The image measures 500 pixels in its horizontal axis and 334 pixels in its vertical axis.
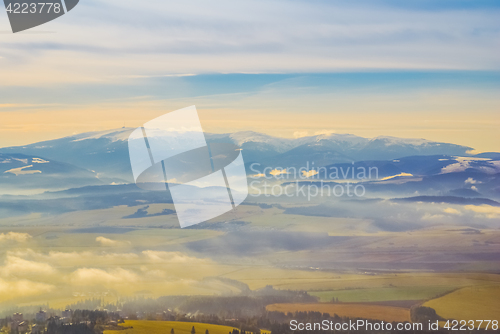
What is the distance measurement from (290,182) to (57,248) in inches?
3307

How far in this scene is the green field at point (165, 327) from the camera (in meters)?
56.4

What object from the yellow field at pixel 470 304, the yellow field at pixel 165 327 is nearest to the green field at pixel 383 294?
the yellow field at pixel 470 304

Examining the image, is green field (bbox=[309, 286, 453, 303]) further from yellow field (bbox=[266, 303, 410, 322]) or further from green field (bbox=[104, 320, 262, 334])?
green field (bbox=[104, 320, 262, 334])

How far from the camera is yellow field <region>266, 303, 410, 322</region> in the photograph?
2712 inches

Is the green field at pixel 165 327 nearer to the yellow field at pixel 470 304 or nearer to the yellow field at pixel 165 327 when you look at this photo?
the yellow field at pixel 165 327

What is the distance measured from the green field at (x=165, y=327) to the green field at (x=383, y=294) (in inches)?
947

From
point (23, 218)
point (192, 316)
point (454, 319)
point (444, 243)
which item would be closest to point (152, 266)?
point (192, 316)

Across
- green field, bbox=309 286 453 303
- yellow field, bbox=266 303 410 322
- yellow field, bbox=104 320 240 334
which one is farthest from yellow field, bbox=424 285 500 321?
yellow field, bbox=104 320 240 334

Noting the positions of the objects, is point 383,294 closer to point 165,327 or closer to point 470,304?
point 470,304

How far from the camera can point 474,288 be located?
269 feet

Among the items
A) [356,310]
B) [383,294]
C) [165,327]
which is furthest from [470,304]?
[165,327]

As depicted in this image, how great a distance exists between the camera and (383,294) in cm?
7994

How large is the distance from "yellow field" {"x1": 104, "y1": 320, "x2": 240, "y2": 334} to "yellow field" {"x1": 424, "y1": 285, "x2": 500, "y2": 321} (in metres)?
34.4

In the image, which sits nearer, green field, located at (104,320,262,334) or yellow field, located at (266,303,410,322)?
green field, located at (104,320,262,334)
